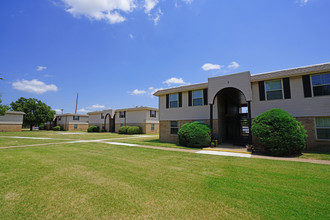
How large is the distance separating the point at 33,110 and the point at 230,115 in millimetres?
50981

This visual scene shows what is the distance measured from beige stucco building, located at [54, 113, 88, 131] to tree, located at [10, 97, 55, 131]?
3.82 m

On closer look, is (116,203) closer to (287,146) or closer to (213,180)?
(213,180)

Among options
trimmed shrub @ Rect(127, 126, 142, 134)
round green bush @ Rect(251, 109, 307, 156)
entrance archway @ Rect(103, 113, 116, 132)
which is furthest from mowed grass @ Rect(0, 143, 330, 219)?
entrance archway @ Rect(103, 113, 116, 132)

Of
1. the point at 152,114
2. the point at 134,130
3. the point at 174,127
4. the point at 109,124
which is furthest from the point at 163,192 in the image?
the point at 109,124

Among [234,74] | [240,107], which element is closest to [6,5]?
[234,74]

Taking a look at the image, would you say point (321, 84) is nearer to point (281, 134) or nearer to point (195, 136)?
point (281, 134)

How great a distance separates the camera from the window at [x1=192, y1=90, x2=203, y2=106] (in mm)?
14377

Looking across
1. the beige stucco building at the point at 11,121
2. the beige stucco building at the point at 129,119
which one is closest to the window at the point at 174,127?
the beige stucco building at the point at 129,119

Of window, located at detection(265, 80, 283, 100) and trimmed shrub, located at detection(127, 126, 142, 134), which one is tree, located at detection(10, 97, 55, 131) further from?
window, located at detection(265, 80, 283, 100)

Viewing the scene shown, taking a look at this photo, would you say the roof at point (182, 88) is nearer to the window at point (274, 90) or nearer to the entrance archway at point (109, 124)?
the window at point (274, 90)

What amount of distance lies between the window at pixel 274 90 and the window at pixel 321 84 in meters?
1.79

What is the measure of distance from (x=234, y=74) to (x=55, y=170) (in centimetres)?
1271

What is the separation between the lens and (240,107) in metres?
21.1

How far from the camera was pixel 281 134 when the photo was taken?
855 cm
